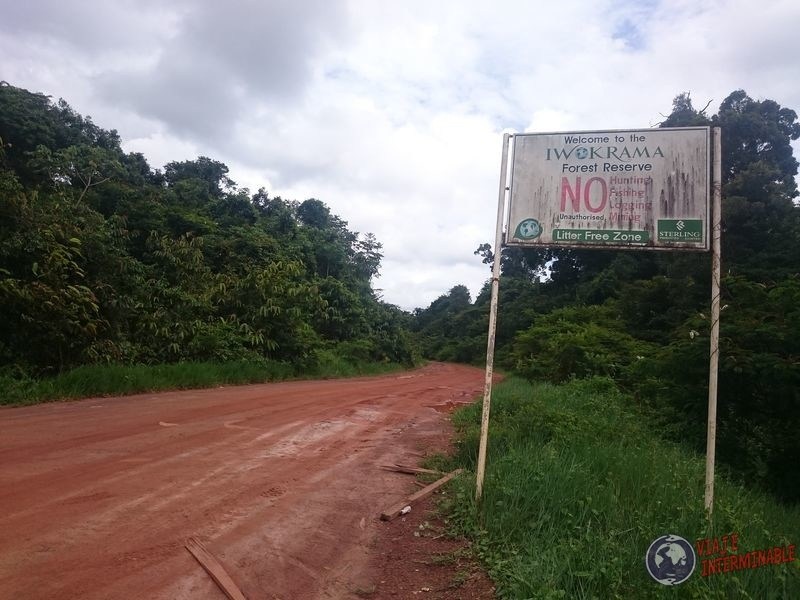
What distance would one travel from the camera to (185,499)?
185 inches

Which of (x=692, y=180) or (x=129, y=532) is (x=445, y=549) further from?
(x=692, y=180)

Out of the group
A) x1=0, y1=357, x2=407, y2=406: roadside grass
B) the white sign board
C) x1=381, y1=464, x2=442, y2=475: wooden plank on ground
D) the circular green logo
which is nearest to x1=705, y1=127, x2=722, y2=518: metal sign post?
the white sign board

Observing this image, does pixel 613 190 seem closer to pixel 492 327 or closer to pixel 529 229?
pixel 529 229

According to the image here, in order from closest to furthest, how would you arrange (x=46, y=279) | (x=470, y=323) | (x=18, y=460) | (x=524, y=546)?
(x=524, y=546) → (x=18, y=460) → (x=46, y=279) → (x=470, y=323)

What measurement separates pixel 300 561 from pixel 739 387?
6192mm

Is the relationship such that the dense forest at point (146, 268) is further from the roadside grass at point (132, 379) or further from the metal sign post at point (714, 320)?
the metal sign post at point (714, 320)

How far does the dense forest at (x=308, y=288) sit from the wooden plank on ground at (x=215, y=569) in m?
5.07

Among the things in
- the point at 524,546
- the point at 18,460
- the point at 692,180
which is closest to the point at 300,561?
the point at 524,546

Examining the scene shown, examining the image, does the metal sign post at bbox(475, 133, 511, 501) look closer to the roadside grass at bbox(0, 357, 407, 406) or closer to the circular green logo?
the circular green logo

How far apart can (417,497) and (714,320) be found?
3.06 meters

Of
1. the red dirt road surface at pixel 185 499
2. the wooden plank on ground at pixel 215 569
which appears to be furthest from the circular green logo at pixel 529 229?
the wooden plank on ground at pixel 215 569

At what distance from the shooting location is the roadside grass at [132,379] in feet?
31.1

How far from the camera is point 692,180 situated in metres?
4.51

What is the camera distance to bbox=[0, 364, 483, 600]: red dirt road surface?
3328mm
